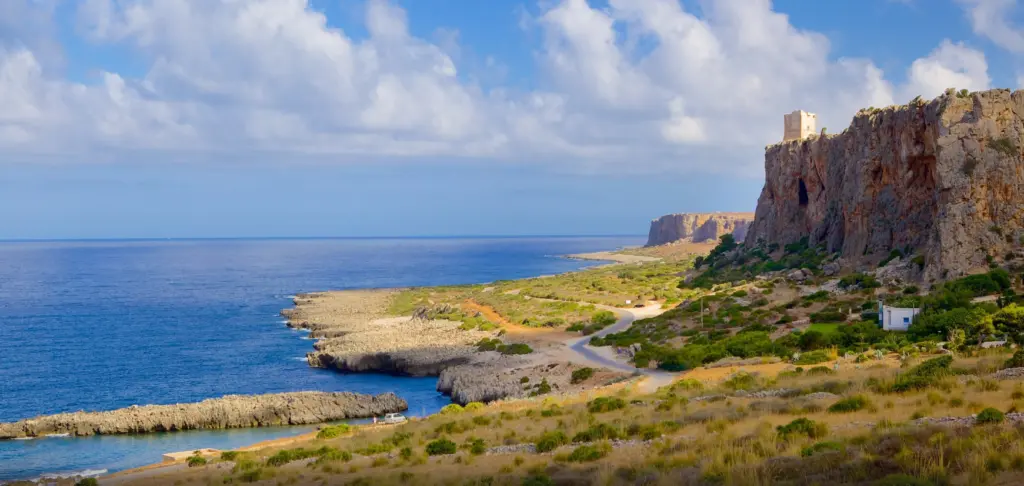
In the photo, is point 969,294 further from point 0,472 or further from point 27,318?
point 27,318

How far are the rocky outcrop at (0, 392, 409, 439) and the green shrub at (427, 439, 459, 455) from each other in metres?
23.6

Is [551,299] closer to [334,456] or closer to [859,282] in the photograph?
[859,282]

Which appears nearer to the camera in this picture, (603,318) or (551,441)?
(551,441)

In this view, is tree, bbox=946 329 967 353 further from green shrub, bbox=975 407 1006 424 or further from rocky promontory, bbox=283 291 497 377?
rocky promontory, bbox=283 291 497 377

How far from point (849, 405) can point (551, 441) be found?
25.8 feet

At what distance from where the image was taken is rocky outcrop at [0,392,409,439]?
4197cm

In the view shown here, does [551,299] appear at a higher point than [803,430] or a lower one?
lower

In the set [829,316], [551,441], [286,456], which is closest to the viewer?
[551,441]

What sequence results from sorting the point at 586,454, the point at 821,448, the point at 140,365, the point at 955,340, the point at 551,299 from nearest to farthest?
the point at 821,448 → the point at 586,454 → the point at 955,340 → the point at 140,365 → the point at 551,299

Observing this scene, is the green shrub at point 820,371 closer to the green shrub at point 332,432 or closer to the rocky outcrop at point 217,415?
the green shrub at point 332,432

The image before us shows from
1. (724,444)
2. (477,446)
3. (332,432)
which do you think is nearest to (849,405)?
(724,444)

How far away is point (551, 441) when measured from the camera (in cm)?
2119

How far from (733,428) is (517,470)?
573cm

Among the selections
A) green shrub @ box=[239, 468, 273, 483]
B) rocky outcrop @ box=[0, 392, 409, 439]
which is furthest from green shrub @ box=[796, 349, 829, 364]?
green shrub @ box=[239, 468, 273, 483]
